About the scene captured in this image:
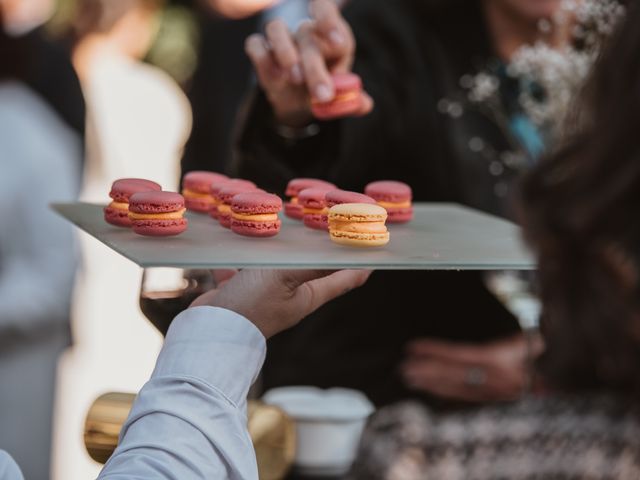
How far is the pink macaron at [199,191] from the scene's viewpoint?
1245 millimetres

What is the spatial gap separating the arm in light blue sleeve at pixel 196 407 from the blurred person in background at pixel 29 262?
1712 millimetres

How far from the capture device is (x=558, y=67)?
5.42 ft

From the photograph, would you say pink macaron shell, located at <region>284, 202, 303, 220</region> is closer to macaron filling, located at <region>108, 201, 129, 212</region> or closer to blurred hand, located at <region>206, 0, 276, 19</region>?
macaron filling, located at <region>108, 201, 129, 212</region>

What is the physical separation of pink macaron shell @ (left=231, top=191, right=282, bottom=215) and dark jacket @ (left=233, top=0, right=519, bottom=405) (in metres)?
0.67

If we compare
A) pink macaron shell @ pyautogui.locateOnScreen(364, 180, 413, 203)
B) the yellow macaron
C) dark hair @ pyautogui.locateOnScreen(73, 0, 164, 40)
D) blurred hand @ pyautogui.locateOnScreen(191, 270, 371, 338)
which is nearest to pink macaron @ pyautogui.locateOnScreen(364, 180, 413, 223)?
pink macaron shell @ pyautogui.locateOnScreen(364, 180, 413, 203)

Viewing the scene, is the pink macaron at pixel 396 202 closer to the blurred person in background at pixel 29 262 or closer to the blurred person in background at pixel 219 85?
the blurred person in background at pixel 29 262

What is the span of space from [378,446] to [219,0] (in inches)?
189

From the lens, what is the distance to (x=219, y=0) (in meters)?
5.25

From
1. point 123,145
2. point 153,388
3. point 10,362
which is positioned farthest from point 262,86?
point 123,145

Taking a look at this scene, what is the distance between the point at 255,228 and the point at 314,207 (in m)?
0.13

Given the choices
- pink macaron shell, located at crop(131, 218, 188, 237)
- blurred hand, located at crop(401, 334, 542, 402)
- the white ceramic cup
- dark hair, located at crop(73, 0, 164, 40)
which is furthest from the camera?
dark hair, located at crop(73, 0, 164, 40)

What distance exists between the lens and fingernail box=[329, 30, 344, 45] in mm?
1492

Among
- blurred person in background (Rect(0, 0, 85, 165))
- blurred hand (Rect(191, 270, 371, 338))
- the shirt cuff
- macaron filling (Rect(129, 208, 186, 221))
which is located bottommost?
blurred person in background (Rect(0, 0, 85, 165))

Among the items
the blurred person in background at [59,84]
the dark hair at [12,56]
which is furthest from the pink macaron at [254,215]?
the blurred person in background at [59,84]
